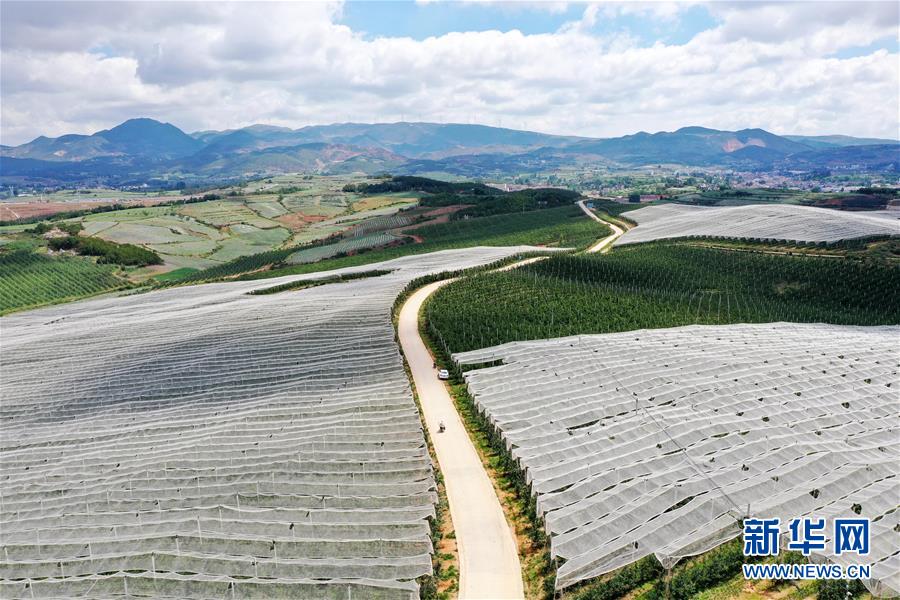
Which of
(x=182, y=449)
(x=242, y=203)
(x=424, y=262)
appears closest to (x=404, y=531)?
(x=182, y=449)

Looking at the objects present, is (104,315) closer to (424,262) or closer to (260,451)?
(424,262)

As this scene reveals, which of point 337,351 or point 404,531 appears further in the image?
point 337,351

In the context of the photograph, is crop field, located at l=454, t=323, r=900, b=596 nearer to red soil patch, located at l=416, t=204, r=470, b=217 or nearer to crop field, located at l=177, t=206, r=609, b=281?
crop field, located at l=177, t=206, r=609, b=281

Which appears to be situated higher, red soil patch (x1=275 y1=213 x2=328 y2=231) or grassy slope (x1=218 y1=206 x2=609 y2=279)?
red soil patch (x1=275 y1=213 x2=328 y2=231)

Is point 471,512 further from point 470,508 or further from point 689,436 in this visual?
point 689,436

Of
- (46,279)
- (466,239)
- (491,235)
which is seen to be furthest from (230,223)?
(491,235)

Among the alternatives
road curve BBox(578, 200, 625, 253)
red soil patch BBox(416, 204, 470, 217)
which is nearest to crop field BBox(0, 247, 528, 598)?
road curve BBox(578, 200, 625, 253)

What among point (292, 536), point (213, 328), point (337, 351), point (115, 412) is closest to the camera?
point (292, 536)
